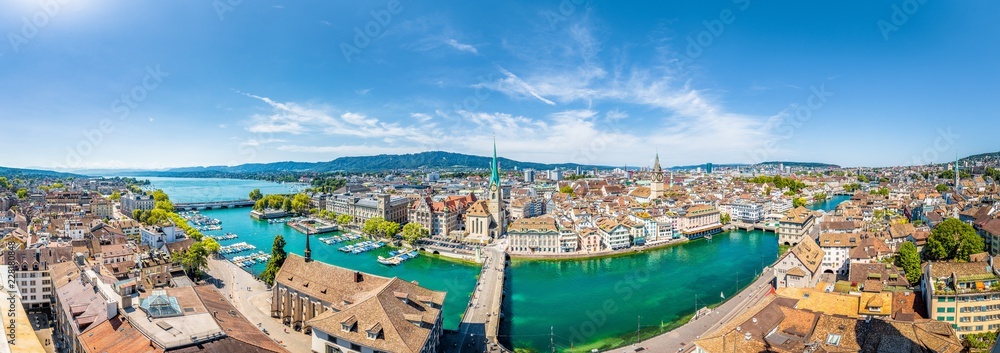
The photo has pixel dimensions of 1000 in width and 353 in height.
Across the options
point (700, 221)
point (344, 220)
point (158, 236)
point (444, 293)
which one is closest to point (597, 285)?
point (444, 293)

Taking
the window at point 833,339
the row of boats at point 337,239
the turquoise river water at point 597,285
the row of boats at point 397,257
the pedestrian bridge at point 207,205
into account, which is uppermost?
the window at point 833,339

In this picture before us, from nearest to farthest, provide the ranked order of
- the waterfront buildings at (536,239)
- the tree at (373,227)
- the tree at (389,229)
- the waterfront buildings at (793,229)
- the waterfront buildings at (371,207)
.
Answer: the waterfront buildings at (536,239)
the waterfront buildings at (793,229)
the tree at (389,229)
the tree at (373,227)
the waterfront buildings at (371,207)

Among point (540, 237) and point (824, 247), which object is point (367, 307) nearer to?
point (540, 237)

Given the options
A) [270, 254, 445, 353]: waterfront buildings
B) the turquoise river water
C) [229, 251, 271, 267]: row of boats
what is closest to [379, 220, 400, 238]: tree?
the turquoise river water

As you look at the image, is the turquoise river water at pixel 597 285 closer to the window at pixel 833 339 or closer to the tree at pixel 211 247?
the tree at pixel 211 247

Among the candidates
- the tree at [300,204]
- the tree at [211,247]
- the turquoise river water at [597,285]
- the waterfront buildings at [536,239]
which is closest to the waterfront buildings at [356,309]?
the turquoise river water at [597,285]

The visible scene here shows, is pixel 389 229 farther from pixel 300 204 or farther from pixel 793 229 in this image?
pixel 793 229
